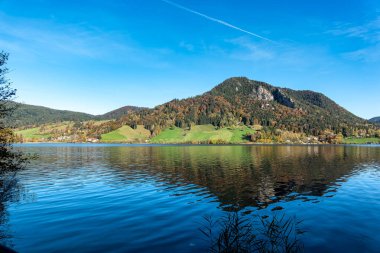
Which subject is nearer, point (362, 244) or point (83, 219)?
point (362, 244)

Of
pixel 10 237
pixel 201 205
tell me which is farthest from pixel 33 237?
pixel 201 205

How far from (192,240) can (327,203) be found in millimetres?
21029

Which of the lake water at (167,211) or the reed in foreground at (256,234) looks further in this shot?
the lake water at (167,211)

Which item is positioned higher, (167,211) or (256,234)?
(256,234)

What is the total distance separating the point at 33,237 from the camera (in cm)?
2130

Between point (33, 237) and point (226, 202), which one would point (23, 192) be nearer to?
point (33, 237)

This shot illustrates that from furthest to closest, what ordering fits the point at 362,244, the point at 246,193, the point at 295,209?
1. the point at 246,193
2. the point at 295,209
3. the point at 362,244

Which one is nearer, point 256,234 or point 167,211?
point 256,234

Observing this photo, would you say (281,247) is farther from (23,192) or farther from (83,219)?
(23,192)

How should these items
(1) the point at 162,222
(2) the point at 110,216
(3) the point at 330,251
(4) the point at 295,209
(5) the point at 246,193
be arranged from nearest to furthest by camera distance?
(3) the point at 330,251, (1) the point at 162,222, (2) the point at 110,216, (4) the point at 295,209, (5) the point at 246,193

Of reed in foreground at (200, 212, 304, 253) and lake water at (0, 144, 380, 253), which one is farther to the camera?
lake water at (0, 144, 380, 253)

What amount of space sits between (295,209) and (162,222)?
15531mm

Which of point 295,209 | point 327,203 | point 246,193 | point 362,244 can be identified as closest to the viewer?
point 362,244

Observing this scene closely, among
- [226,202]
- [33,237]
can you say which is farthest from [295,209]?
[33,237]
